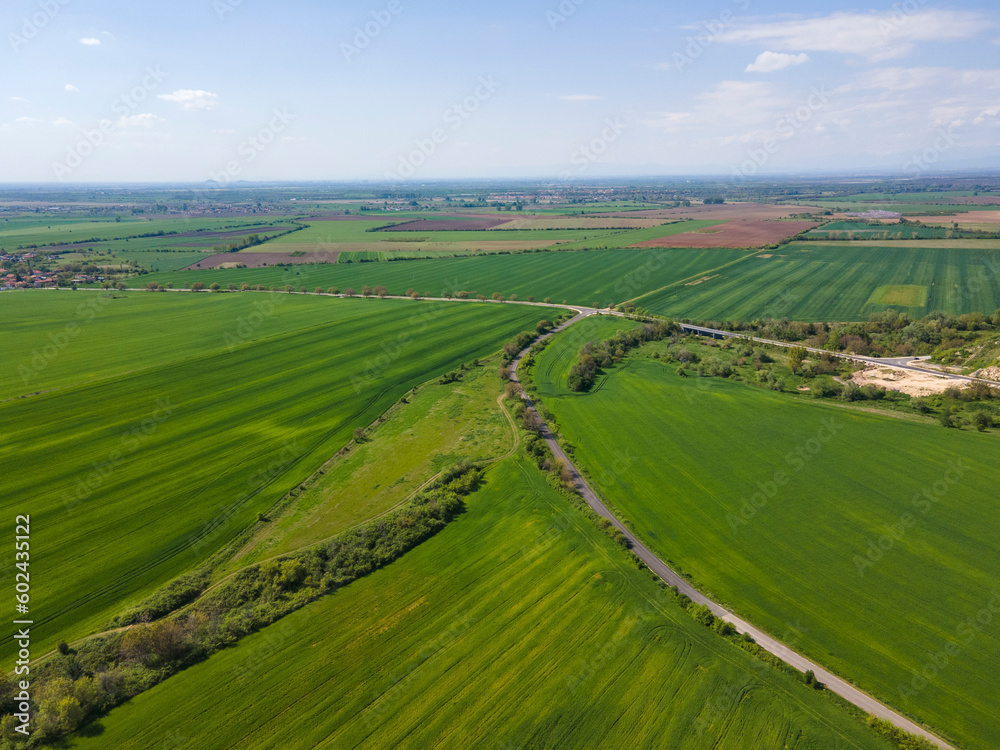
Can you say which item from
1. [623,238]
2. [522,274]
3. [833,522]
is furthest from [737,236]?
[833,522]

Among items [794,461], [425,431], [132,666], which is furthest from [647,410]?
[132,666]

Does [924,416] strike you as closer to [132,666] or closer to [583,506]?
[583,506]

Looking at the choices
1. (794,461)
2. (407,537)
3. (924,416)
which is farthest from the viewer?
(924,416)

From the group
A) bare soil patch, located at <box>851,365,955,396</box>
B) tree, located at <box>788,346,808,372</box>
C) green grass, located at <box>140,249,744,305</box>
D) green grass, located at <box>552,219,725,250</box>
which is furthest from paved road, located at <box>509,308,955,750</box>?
→ green grass, located at <box>552,219,725,250</box>

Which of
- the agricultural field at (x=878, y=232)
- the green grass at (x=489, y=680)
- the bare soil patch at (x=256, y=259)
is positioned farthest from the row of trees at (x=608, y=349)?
the agricultural field at (x=878, y=232)

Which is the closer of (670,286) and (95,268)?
(670,286)

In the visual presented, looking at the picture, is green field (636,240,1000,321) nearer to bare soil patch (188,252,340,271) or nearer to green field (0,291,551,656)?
green field (0,291,551,656)

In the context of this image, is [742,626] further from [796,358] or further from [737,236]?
[737,236]
